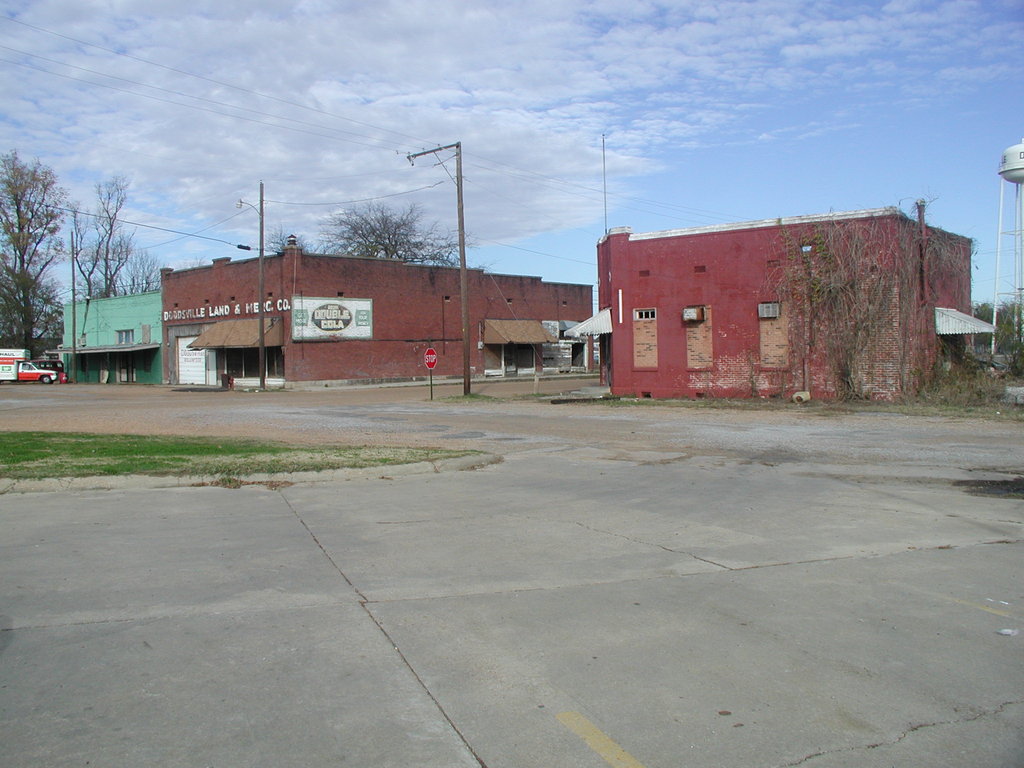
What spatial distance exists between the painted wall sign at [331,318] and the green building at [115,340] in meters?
17.1

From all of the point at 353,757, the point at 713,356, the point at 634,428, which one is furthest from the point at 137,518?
the point at 713,356

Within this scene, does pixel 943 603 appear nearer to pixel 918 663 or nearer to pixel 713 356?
pixel 918 663

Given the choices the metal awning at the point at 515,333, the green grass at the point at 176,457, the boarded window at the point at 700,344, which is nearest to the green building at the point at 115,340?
the metal awning at the point at 515,333

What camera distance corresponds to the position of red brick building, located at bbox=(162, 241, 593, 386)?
48.8m

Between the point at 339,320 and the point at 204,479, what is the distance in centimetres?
3991

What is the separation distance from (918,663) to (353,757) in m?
3.34

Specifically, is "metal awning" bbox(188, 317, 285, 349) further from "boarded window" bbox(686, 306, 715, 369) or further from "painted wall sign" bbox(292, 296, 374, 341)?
"boarded window" bbox(686, 306, 715, 369)

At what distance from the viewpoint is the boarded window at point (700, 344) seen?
2909 cm

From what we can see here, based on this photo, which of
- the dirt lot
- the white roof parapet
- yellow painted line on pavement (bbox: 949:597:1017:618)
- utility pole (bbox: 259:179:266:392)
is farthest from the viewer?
utility pole (bbox: 259:179:266:392)

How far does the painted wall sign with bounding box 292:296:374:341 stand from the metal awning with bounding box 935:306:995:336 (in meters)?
33.4

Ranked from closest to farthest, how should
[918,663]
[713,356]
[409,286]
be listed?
[918,663], [713,356], [409,286]

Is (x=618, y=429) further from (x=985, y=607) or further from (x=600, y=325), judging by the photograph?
(x=600, y=325)

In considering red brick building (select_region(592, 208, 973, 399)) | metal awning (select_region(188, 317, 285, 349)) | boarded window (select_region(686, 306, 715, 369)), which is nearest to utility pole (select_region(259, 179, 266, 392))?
metal awning (select_region(188, 317, 285, 349))

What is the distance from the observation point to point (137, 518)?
8.71 m
